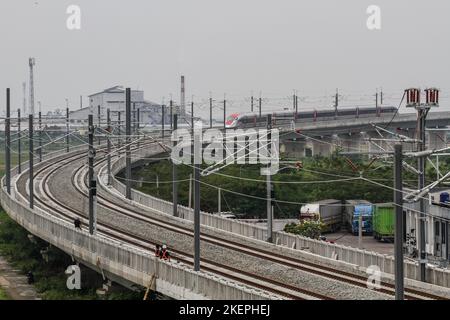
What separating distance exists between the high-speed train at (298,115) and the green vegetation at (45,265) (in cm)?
4044

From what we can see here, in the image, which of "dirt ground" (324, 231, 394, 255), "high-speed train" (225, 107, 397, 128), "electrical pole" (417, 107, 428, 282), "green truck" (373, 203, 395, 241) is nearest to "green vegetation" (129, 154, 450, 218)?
"dirt ground" (324, 231, 394, 255)

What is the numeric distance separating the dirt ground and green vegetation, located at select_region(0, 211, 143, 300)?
18.4m

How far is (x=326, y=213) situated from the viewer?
6150 centimetres

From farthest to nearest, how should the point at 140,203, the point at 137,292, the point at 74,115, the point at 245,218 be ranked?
the point at 74,115 < the point at 245,218 < the point at 140,203 < the point at 137,292

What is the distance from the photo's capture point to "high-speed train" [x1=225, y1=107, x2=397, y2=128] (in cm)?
9888

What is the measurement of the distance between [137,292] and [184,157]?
39750 mm

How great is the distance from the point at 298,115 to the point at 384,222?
50981 mm

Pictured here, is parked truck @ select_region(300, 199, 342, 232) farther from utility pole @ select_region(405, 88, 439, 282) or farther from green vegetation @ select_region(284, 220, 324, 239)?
utility pole @ select_region(405, 88, 439, 282)

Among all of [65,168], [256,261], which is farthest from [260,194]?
[256,261]

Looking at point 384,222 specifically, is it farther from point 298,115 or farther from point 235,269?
point 298,115

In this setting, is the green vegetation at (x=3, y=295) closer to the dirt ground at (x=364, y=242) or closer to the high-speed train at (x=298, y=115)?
the dirt ground at (x=364, y=242)

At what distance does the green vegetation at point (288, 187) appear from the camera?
71.2 metres

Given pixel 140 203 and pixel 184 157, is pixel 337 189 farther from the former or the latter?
pixel 140 203

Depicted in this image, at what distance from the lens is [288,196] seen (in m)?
75.4
